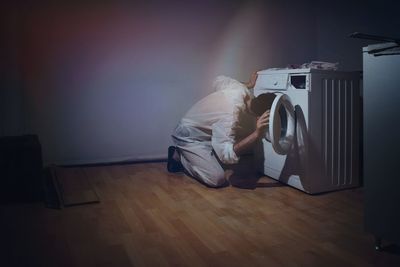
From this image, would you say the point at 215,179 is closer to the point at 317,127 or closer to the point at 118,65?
the point at 317,127

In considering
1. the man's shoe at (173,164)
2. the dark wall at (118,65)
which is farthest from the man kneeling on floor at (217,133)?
the dark wall at (118,65)

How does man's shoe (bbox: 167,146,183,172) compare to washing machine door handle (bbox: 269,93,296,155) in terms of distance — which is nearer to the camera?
washing machine door handle (bbox: 269,93,296,155)

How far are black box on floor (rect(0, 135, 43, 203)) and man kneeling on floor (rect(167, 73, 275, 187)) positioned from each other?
3.61 ft

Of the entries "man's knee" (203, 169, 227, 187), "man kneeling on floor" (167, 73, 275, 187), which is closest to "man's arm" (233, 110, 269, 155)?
"man kneeling on floor" (167, 73, 275, 187)

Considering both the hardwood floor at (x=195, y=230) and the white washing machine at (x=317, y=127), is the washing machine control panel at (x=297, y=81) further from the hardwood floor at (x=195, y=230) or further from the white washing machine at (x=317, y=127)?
the hardwood floor at (x=195, y=230)

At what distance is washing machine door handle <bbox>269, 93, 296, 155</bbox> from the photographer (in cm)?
252

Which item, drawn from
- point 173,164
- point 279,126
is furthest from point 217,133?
point 173,164

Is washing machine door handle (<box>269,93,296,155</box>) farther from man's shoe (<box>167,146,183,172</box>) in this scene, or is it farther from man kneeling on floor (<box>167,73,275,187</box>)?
man's shoe (<box>167,146,183,172</box>)

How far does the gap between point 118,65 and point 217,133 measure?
1.22m

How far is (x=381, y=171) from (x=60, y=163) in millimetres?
2701

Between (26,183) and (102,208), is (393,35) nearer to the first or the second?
(102,208)

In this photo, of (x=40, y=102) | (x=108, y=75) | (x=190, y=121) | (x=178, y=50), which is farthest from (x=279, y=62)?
(x=40, y=102)

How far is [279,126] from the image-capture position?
2639 millimetres

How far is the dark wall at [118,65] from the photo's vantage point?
10.7ft
